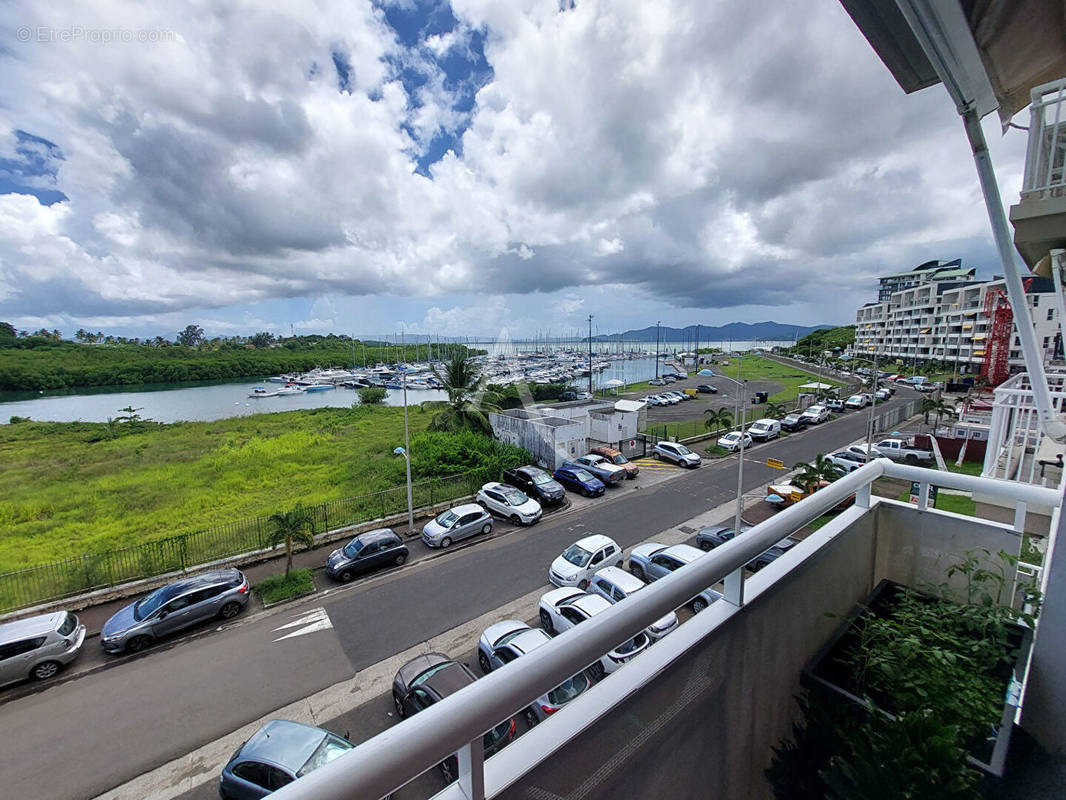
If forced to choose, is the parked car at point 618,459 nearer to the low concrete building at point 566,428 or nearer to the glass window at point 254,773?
the low concrete building at point 566,428

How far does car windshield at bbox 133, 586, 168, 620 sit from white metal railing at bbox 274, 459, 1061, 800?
917 cm

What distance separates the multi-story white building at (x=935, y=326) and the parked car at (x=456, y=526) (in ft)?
130

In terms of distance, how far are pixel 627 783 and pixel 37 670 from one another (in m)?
9.66

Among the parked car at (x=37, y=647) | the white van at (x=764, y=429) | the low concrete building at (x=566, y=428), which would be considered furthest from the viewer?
the white van at (x=764, y=429)

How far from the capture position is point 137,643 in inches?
277

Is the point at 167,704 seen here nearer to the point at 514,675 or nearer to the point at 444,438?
the point at 514,675

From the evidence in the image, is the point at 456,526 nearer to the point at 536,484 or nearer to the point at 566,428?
the point at 536,484

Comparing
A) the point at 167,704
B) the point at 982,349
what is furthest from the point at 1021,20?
the point at 982,349

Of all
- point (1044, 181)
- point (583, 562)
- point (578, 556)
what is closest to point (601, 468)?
point (578, 556)

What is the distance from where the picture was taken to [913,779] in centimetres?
114

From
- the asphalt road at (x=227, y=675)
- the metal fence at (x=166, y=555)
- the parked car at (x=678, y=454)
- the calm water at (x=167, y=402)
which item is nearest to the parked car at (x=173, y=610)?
the asphalt road at (x=227, y=675)

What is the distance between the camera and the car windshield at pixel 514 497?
11750 mm

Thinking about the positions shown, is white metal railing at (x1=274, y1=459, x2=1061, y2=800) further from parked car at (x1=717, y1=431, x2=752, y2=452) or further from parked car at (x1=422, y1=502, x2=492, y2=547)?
parked car at (x1=717, y1=431, x2=752, y2=452)

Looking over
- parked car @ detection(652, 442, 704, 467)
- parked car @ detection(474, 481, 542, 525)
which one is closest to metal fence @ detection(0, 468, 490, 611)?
parked car @ detection(474, 481, 542, 525)
